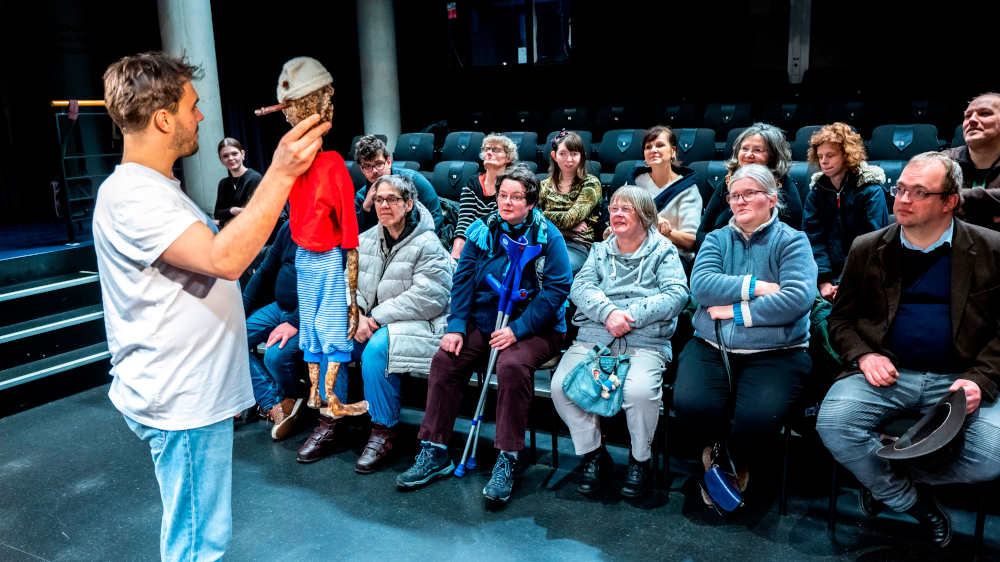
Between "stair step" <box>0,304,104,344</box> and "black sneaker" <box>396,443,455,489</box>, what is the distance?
7.99ft

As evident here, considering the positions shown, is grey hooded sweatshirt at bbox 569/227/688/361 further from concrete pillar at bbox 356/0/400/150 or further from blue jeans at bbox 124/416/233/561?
concrete pillar at bbox 356/0/400/150

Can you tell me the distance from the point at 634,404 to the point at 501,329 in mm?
606

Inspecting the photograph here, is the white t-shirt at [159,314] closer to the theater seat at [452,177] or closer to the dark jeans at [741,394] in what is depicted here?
the dark jeans at [741,394]

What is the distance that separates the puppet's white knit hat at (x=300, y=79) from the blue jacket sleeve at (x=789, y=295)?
5.33 ft

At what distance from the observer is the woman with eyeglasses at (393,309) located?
290cm

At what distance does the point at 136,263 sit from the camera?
4.01 feet

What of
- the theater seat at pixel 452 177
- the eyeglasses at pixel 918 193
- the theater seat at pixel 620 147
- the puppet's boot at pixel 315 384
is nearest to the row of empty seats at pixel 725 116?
the theater seat at pixel 620 147

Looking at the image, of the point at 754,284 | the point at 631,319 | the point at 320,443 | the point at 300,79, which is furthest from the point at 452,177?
the point at 300,79

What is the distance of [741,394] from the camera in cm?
238

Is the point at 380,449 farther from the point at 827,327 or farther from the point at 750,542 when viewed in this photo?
the point at 827,327

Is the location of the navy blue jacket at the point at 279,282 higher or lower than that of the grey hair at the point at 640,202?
lower

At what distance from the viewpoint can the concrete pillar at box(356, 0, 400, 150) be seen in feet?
24.3

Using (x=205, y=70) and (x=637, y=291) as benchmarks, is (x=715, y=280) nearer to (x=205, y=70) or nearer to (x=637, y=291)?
(x=637, y=291)

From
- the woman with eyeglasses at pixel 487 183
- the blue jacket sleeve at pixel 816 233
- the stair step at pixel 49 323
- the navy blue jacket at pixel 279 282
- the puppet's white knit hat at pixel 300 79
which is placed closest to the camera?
the puppet's white knit hat at pixel 300 79
